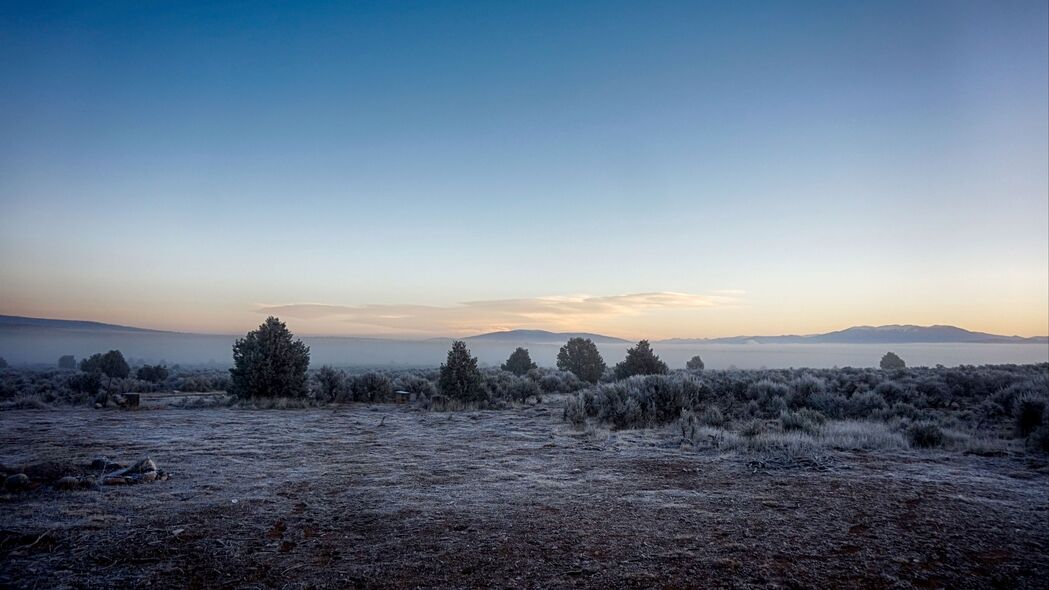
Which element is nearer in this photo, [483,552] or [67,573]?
[67,573]

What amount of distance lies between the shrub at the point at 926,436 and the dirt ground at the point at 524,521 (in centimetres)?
86

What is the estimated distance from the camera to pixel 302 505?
6309 mm

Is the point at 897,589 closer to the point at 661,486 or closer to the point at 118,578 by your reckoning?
the point at 661,486

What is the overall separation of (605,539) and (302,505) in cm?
393

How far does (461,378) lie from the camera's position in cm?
2006

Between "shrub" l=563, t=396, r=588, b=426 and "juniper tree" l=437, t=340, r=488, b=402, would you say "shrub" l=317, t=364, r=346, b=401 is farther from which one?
"shrub" l=563, t=396, r=588, b=426

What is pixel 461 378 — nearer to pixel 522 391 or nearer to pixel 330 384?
pixel 522 391

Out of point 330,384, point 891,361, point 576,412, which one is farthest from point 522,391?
point 891,361

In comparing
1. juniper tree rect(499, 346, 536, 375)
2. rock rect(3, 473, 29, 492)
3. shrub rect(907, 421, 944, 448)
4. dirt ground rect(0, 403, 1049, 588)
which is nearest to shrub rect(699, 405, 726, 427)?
dirt ground rect(0, 403, 1049, 588)

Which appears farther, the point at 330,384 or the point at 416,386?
the point at 416,386

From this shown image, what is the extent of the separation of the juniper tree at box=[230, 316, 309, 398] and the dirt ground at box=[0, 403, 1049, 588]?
9606 mm

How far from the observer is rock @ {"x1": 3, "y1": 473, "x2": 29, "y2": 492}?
656 cm

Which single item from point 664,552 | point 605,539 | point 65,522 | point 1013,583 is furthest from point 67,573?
point 1013,583

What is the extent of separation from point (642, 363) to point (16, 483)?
2113 centimetres
